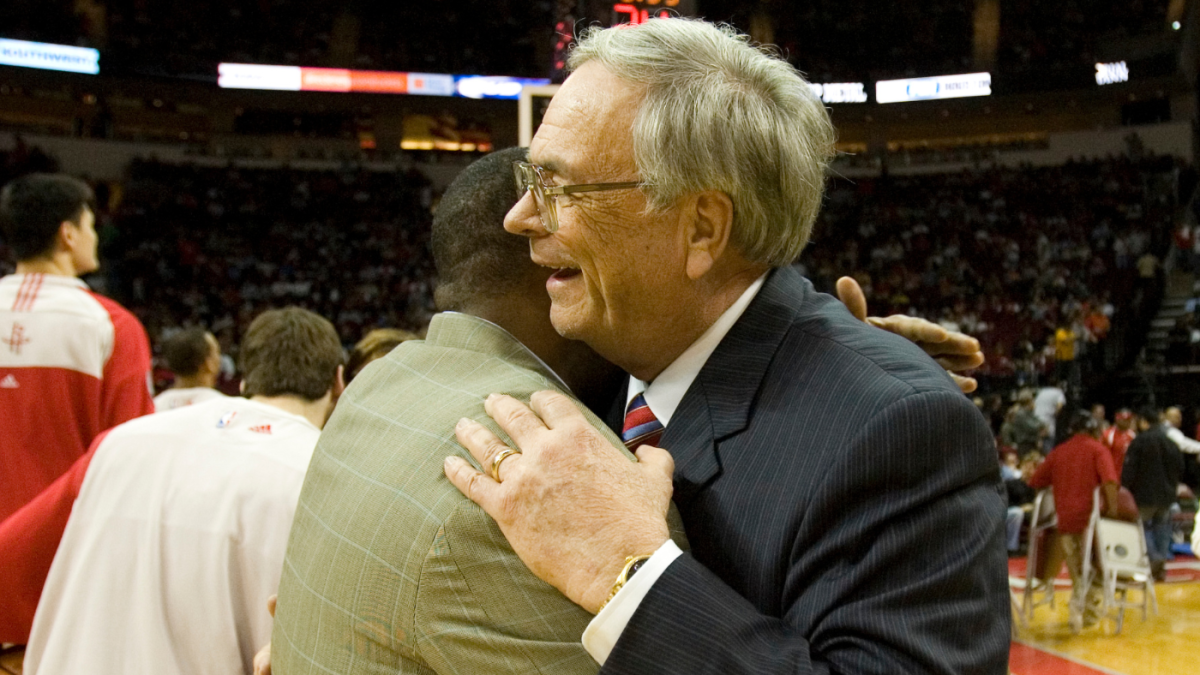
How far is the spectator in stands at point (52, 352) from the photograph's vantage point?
3068mm

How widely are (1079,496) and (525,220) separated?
20.9ft

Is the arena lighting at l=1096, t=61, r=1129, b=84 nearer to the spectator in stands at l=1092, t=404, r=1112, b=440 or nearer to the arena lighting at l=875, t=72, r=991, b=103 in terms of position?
the arena lighting at l=875, t=72, r=991, b=103

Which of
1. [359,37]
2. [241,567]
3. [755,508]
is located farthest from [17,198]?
[359,37]

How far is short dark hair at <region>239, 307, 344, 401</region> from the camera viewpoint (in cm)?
241

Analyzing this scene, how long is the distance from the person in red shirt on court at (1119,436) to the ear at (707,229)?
274 inches

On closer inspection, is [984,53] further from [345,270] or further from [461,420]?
[461,420]

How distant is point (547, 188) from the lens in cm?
136

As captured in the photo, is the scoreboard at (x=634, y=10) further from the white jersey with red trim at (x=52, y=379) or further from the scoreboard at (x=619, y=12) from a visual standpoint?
the white jersey with red trim at (x=52, y=379)

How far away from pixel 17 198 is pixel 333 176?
16571mm

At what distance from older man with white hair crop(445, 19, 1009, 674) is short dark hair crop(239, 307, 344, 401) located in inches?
46.9

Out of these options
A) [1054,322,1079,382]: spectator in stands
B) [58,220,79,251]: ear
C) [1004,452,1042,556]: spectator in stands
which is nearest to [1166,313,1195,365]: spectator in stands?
[1054,322,1079,382]: spectator in stands

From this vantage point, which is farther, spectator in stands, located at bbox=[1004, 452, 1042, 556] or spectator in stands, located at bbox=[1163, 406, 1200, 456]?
spectator in stands, located at bbox=[1004, 452, 1042, 556]

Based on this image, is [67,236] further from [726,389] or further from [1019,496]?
[1019,496]

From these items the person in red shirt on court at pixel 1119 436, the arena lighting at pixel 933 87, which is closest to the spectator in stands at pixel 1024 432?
the person in red shirt on court at pixel 1119 436
